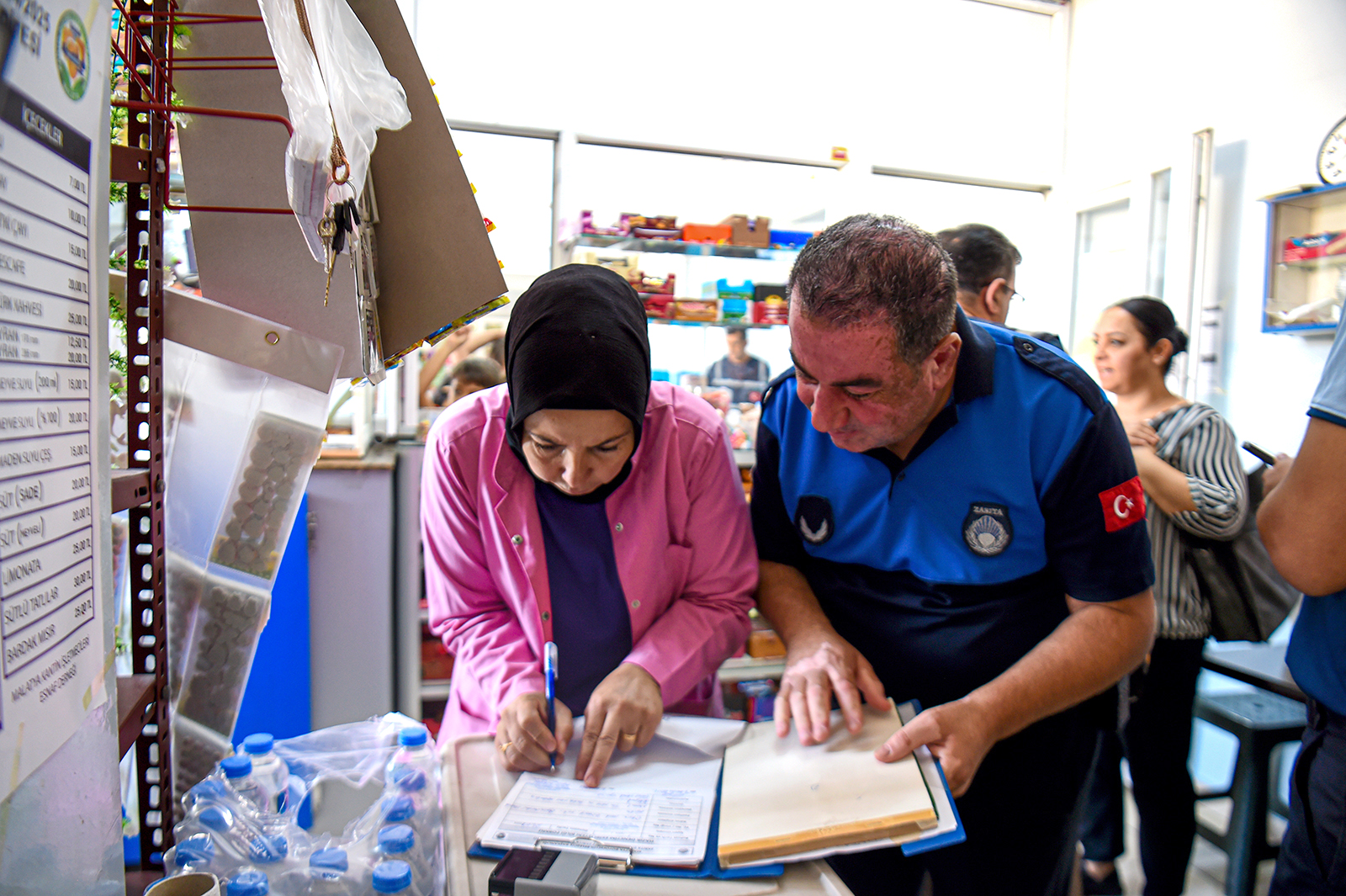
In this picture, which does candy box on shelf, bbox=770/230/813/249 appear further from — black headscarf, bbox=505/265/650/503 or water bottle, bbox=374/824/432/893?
water bottle, bbox=374/824/432/893

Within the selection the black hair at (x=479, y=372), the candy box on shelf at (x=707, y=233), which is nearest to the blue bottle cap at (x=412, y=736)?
the black hair at (x=479, y=372)

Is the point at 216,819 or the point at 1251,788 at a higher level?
the point at 216,819

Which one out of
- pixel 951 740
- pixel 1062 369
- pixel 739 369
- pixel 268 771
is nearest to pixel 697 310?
pixel 739 369

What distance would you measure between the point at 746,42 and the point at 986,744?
4.29 meters

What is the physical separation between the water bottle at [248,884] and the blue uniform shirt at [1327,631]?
4.77ft

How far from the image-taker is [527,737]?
3.78 feet

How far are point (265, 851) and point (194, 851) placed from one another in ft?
0.24

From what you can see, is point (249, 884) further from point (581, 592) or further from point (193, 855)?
point (581, 592)

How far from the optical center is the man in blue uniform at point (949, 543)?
1167mm

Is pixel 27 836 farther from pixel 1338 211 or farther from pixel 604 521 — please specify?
pixel 1338 211

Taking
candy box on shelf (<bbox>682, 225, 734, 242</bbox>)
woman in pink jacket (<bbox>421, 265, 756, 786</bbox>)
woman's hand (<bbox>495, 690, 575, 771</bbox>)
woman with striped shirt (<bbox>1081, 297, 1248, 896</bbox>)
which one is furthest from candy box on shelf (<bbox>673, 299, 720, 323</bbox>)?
woman's hand (<bbox>495, 690, 575, 771</bbox>)

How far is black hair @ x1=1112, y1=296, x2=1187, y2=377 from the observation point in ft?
8.34

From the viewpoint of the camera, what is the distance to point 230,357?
86 centimetres

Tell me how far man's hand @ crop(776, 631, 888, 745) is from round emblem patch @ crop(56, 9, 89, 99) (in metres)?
1.04
